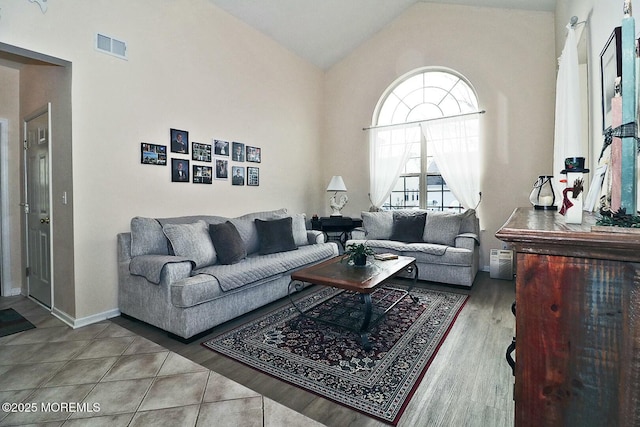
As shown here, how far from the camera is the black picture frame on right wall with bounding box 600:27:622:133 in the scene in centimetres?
158

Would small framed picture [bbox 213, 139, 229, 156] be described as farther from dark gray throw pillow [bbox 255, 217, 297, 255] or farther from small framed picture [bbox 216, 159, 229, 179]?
dark gray throw pillow [bbox 255, 217, 297, 255]

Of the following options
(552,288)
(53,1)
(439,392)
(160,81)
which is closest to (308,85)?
(160,81)

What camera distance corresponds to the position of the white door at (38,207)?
313 cm

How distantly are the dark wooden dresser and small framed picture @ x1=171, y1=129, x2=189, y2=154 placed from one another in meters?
3.47

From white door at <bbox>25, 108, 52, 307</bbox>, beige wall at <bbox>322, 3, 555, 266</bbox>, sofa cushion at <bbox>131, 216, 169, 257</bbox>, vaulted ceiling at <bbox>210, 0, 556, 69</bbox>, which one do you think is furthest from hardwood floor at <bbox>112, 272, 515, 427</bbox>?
vaulted ceiling at <bbox>210, 0, 556, 69</bbox>

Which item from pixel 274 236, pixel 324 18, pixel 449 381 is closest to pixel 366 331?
pixel 449 381

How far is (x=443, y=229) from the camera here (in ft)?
14.1

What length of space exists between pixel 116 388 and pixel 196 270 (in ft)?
3.61

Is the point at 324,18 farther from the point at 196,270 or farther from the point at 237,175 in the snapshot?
the point at 196,270

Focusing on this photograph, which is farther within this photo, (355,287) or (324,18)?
(324,18)

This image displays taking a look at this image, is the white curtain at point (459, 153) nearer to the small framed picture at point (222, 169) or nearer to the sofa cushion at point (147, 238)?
the small framed picture at point (222, 169)

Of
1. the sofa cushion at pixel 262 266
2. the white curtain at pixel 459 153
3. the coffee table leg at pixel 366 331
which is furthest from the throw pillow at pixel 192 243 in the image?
the white curtain at pixel 459 153

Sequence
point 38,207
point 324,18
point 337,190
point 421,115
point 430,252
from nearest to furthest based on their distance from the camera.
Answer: point 38,207 → point 430,252 → point 324,18 → point 421,115 → point 337,190

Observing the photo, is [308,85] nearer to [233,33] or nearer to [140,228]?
[233,33]
